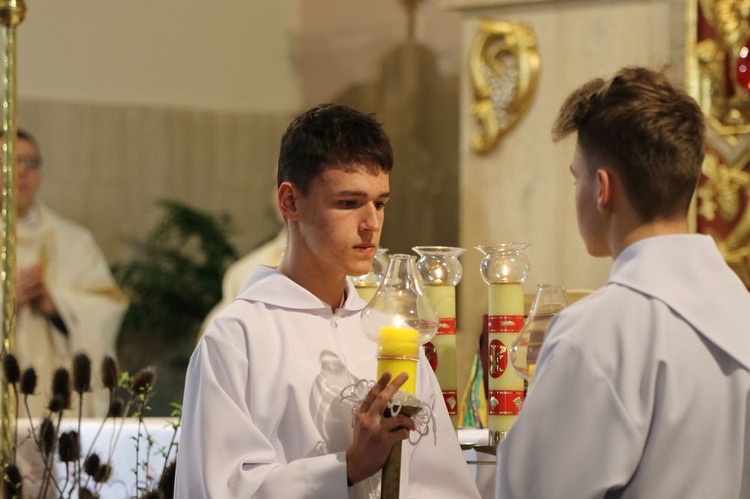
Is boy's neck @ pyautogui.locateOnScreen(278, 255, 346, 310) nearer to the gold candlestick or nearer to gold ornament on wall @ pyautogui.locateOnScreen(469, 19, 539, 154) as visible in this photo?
→ the gold candlestick

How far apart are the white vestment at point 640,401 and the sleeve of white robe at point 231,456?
0.49 metres

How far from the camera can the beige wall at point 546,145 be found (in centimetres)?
606

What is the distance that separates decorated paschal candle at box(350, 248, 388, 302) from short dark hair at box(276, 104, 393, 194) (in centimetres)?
47

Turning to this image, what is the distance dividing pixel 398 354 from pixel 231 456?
384 millimetres

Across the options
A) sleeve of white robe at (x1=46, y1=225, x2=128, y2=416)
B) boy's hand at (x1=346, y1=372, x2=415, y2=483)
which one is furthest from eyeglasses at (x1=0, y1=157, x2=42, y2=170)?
boy's hand at (x1=346, y1=372, x2=415, y2=483)

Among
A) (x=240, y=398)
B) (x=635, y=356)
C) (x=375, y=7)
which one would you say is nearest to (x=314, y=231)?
(x=240, y=398)

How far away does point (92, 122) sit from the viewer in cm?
863

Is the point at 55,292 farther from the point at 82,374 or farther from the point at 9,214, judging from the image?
the point at 82,374

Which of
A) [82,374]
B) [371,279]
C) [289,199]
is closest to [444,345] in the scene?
[371,279]

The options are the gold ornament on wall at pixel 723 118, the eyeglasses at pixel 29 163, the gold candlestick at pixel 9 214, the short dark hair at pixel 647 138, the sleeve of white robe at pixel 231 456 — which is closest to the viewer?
the short dark hair at pixel 647 138

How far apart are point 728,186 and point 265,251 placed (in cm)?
294

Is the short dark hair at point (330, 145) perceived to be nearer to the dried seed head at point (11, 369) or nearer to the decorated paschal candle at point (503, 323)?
the decorated paschal candle at point (503, 323)

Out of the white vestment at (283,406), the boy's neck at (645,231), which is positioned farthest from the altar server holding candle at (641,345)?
the white vestment at (283,406)

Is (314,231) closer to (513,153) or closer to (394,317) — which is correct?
(394,317)
